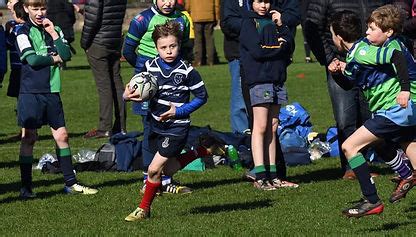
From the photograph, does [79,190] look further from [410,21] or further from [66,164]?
[410,21]

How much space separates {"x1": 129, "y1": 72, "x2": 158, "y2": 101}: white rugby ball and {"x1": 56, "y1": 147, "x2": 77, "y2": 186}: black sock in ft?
5.95

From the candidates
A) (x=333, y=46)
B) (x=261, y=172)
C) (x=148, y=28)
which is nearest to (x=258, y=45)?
(x=333, y=46)

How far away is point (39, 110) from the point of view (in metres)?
11.5

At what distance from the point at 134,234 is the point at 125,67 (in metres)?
22.4

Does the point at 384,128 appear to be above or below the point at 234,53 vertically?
above

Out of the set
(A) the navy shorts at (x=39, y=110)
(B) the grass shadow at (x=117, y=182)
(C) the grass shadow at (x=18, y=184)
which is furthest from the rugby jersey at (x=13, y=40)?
(B) the grass shadow at (x=117, y=182)

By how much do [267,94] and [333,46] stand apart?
0.99m

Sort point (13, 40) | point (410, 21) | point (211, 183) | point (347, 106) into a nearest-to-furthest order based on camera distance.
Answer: point (13, 40), point (347, 106), point (211, 183), point (410, 21)

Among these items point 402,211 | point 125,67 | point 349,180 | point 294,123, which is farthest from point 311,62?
point 402,211

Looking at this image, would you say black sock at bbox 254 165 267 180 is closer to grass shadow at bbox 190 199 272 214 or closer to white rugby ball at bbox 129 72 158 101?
grass shadow at bbox 190 199 272 214

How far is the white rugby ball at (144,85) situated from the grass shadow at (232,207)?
1149 mm

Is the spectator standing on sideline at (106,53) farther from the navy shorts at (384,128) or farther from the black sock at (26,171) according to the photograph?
the navy shorts at (384,128)

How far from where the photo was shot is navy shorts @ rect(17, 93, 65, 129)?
11.4 meters

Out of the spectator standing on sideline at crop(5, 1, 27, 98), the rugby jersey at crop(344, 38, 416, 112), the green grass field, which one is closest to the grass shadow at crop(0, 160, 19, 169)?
the green grass field
